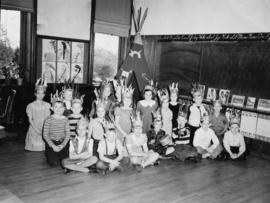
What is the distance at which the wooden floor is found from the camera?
10.7 ft

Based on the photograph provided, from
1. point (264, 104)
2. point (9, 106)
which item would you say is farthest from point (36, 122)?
point (264, 104)

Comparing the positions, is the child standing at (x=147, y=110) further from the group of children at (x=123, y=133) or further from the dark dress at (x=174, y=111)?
the dark dress at (x=174, y=111)

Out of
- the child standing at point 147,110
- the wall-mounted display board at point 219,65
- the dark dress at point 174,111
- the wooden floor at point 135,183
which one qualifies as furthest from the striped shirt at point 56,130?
the wall-mounted display board at point 219,65

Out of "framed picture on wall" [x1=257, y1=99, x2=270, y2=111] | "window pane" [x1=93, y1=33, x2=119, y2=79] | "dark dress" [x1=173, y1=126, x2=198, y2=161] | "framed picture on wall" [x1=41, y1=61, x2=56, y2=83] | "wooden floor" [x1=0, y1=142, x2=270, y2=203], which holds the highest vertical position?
"window pane" [x1=93, y1=33, x2=119, y2=79]

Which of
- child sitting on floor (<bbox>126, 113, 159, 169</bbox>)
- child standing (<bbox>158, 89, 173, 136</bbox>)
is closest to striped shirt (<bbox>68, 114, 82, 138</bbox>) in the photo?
child sitting on floor (<bbox>126, 113, 159, 169</bbox>)

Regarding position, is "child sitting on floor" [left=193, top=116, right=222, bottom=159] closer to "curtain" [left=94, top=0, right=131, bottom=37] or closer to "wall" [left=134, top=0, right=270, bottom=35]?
"wall" [left=134, top=0, right=270, bottom=35]

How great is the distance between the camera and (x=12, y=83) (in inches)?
230

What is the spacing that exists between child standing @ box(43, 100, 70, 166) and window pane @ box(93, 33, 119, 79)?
2.90m

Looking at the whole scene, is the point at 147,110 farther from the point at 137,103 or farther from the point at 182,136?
the point at 182,136

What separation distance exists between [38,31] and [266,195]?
481 cm

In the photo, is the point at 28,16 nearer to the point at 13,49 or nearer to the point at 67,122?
the point at 13,49

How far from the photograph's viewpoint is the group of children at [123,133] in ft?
13.4

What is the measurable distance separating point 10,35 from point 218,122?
3995mm

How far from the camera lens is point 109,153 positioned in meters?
4.10
